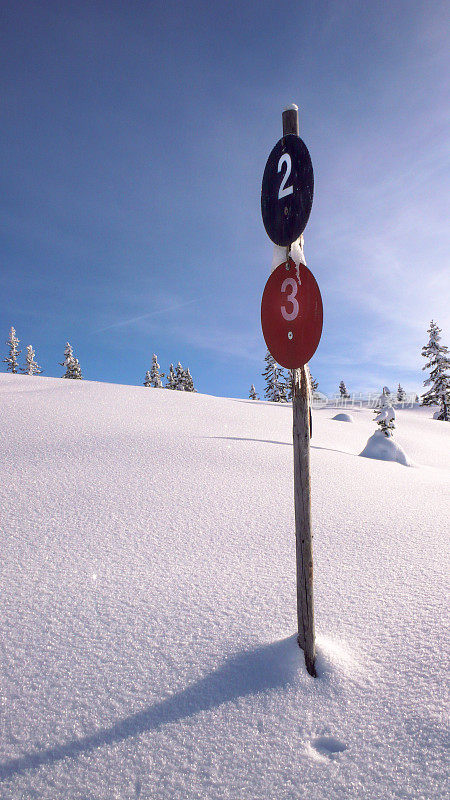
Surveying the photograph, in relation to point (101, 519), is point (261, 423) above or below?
above

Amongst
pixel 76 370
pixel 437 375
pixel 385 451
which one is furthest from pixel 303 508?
pixel 76 370

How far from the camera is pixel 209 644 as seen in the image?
255 centimetres

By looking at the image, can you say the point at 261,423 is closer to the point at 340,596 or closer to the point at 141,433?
the point at 141,433

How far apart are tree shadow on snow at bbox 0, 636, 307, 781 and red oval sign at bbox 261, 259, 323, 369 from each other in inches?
75.8

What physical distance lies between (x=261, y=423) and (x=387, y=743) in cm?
1119

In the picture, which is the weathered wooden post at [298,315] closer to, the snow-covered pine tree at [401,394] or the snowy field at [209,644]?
the snowy field at [209,644]

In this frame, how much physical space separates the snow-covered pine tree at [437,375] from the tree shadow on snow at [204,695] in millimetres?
35537

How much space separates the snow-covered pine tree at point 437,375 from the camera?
3275 cm

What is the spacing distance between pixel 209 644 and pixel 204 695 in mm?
391

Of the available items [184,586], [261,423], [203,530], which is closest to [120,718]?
[184,586]

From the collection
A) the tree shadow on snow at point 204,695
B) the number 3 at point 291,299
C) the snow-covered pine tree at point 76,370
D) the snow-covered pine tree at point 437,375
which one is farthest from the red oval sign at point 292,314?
the snow-covered pine tree at point 76,370

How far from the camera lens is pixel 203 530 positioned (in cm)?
434

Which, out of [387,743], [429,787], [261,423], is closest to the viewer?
[429,787]

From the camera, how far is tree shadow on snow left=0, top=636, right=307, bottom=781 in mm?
1811
